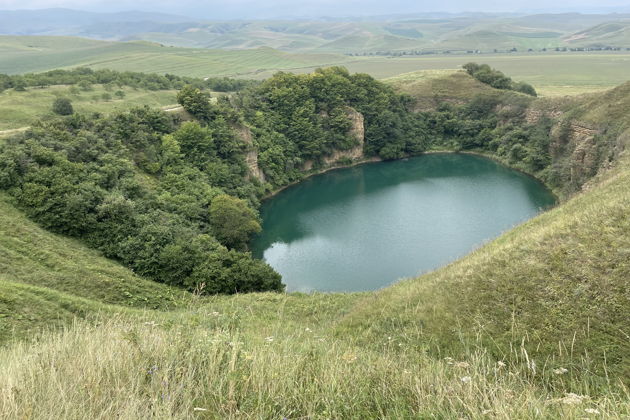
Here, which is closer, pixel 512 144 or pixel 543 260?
pixel 543 260

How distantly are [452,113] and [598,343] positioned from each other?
202 ft

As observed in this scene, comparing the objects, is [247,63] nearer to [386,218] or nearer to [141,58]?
[141,58]

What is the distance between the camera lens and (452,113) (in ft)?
211

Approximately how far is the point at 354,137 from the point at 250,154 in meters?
18.2

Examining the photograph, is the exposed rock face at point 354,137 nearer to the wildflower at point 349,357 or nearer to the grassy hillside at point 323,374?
the grassy hillside at point 323,374

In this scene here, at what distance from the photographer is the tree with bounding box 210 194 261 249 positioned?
3086 cm

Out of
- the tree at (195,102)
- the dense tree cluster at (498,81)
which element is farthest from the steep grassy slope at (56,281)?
the dense tree cluster at (498,81)

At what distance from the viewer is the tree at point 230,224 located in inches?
1215

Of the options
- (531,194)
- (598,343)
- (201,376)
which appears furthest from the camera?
(531,194)

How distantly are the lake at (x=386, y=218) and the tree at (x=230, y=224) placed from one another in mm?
2369

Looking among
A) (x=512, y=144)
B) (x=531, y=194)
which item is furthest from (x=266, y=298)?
(x=512, y=144)

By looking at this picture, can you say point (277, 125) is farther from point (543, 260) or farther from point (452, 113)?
point (543, 260)

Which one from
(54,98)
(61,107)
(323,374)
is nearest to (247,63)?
(54,98)

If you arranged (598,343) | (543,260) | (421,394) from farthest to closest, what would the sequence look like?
(543,260)
(598,343)
(421,394)
